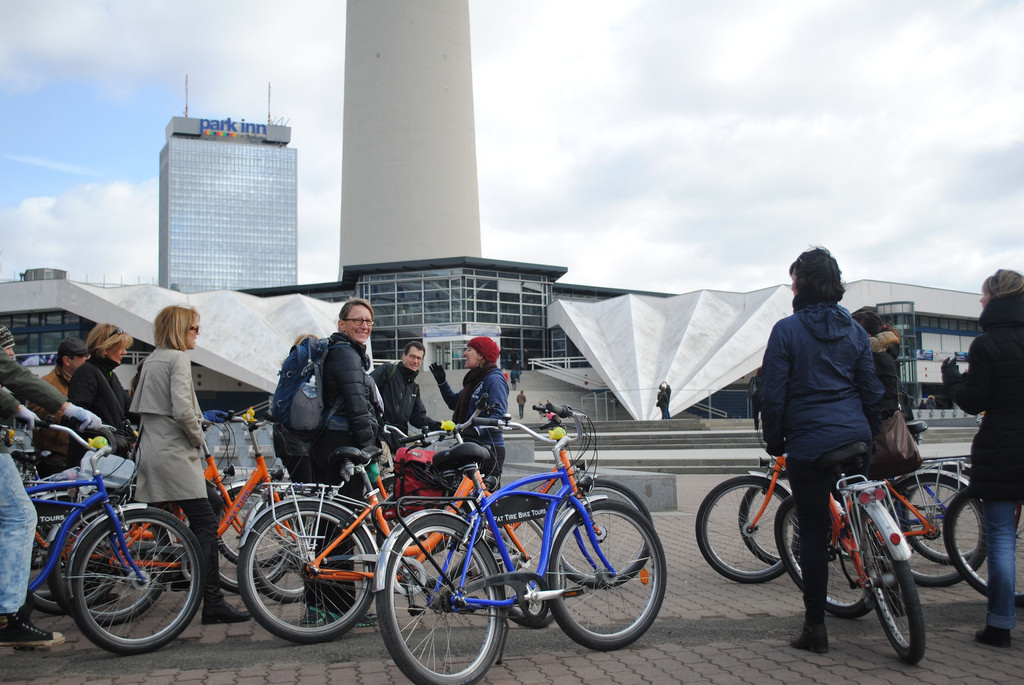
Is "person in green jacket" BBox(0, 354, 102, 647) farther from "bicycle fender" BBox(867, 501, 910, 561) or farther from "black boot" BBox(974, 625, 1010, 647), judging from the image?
"black boot" BBox(974, 625, 1010, 647)

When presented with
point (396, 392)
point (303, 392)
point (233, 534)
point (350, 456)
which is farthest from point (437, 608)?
point (396, 392)

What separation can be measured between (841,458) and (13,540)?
3.91m

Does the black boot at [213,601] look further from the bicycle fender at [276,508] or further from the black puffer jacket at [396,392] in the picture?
the black puffer jacket at [396,392]

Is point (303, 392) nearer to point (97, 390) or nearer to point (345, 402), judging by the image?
point (345, 402)

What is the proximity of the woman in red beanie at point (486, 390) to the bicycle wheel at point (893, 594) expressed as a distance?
84.0 inches

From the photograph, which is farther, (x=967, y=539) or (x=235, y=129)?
(x=235, y=129)

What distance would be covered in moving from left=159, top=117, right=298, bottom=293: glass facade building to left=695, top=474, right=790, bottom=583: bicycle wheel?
140820mm

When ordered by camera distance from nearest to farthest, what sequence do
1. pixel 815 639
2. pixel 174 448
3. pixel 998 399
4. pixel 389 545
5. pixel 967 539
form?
pixel 389 545
pixel 815 639
pixel 998 399
pixel 174 448
pixel 967 539

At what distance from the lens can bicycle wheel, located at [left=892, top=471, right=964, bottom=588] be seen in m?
5.24

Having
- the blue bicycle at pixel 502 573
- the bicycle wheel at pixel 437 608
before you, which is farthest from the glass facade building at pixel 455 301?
the bicycle wheel at pixel 437 608

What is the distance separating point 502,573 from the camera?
3.56 m

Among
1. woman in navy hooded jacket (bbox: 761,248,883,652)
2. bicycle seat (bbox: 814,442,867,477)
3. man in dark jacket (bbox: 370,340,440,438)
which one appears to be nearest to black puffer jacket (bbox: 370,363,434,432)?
man in dark jacket (bbox: 370,340,440,438)

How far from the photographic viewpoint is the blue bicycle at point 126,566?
392 cm

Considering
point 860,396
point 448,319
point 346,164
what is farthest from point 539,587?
point 346,164
